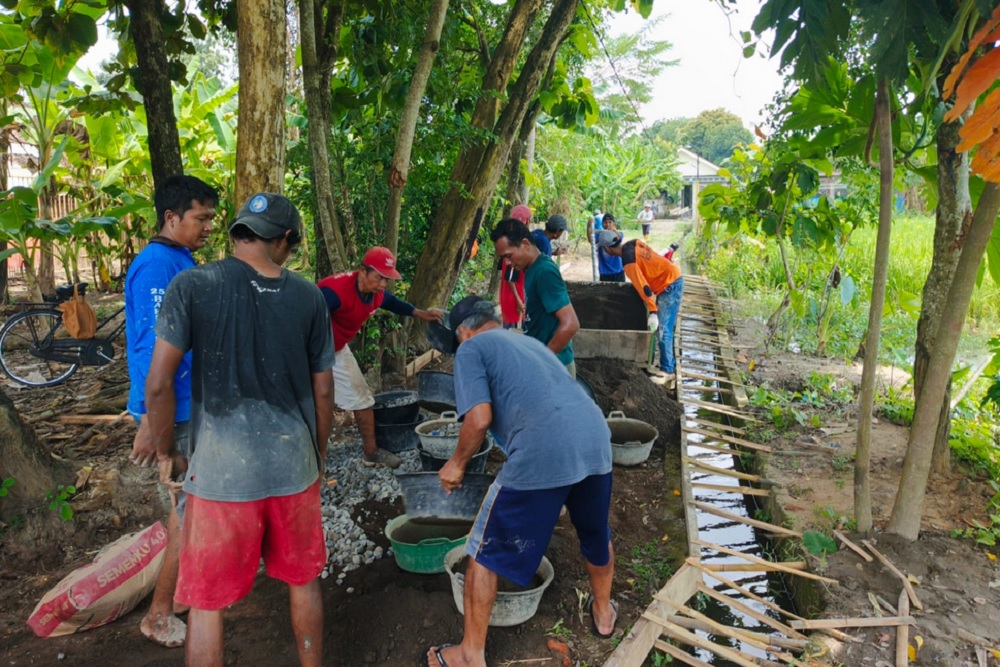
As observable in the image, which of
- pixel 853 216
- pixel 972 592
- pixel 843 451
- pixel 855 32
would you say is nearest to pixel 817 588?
pixel 972 592

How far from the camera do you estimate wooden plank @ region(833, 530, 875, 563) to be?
11.3 ft

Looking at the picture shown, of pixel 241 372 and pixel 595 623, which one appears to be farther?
pixel 595 623

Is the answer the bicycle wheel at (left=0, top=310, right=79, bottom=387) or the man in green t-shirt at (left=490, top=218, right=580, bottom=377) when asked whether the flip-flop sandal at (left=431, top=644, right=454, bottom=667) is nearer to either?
the man in green t-shirt at (left=490, top=218, right=580, bottom=377)

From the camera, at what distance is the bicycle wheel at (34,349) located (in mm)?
6484

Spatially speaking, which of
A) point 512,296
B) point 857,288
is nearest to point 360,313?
point 512,296

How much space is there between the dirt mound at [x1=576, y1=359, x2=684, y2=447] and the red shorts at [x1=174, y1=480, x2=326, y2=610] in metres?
3.83

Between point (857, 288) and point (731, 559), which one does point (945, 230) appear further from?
point (857, 288)

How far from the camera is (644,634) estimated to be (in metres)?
2.79

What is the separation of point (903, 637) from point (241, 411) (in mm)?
2964

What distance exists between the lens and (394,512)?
13.3 feet

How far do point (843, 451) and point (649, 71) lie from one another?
24.2m

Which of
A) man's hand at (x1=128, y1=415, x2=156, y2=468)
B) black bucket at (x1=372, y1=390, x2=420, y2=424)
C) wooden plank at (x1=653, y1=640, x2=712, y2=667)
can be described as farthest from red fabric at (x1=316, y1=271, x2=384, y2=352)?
wooden plank at (x1=653, y1=640, x2=712, y2=667)

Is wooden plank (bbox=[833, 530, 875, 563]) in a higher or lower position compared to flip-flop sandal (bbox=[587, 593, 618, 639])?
higher

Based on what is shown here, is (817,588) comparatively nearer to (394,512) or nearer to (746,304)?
(394,512)
